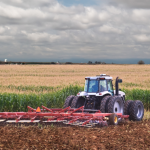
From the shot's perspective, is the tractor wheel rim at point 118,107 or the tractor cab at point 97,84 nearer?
the tractor wheel rim at point 118,107

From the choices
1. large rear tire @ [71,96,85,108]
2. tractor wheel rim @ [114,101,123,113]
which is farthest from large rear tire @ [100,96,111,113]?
large rear tire @ [71,96,85,108]

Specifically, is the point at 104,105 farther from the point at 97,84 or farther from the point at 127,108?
the point at 127,108

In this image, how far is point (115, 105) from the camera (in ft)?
37.4

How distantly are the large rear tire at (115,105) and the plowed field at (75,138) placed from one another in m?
0.81

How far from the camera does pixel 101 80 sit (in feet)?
39.1

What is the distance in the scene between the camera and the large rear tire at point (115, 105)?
10.9 meters

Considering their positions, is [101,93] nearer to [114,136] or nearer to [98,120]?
[98,120]

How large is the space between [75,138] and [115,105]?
134 inches

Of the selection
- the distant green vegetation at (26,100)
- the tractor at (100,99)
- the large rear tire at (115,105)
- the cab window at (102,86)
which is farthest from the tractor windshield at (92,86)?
the distant green vegetation at (26,100)

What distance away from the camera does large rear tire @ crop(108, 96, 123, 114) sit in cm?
1090

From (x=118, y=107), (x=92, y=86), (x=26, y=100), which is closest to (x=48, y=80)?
(x=26, y=100)

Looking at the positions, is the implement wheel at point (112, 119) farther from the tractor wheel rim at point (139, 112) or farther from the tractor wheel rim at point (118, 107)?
the tractor wheel rim at point (139, 112)

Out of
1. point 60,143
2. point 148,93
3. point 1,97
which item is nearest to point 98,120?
point 60,143

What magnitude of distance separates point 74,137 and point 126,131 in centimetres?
214
